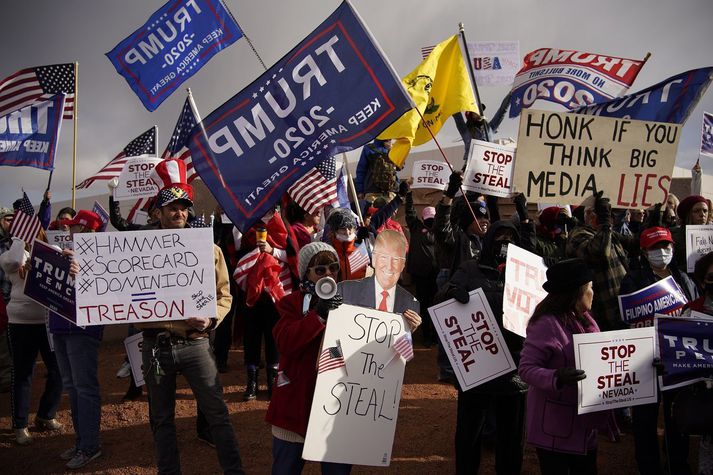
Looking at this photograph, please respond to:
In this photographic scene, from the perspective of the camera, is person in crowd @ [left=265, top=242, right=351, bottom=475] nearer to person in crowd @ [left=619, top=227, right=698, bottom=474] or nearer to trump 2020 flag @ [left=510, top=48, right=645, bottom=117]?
person in crowd @ [left=619, top=227, right=698, bottom=474]

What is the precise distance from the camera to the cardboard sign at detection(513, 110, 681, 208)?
18.1ft

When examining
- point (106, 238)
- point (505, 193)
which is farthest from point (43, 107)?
point (505, 193)

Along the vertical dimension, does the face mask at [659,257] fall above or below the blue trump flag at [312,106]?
below

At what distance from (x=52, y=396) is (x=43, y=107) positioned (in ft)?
15.4

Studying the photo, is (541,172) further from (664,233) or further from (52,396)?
(52,396)

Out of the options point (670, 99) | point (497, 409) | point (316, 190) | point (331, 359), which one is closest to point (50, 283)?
point (331, 359)

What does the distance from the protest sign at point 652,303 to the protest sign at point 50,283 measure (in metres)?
4.76

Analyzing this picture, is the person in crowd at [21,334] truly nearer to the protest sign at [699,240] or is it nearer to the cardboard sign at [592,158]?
the cardboard sign at [592,158]

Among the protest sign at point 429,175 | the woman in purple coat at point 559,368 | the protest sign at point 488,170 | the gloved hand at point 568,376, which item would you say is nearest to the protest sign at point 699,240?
the protest sign at point 488,170

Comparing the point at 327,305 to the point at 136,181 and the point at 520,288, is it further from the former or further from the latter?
the point at 136,181

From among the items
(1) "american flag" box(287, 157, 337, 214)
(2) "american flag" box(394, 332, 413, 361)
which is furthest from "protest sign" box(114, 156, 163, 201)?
(2) "american flag" box(394, 332, 413, 361)

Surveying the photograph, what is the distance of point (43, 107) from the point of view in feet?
28.5

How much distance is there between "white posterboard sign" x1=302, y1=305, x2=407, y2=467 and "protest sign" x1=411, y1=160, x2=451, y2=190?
734 centimetres

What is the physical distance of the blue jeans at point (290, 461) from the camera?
3.44 m
